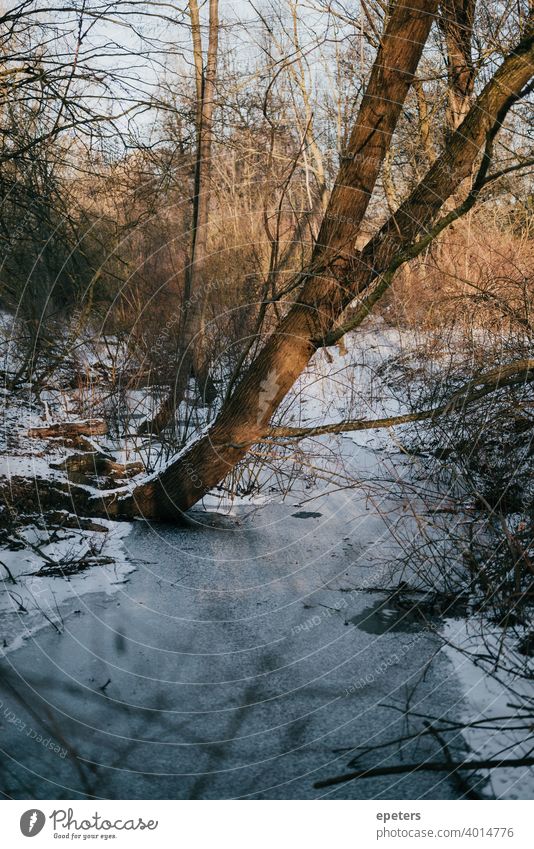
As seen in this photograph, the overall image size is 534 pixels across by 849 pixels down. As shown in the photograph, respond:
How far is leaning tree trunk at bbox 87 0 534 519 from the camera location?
4117mm

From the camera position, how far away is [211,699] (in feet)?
10.6

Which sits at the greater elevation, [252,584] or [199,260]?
[199,260]

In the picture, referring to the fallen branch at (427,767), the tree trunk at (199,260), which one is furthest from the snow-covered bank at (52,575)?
the fallen branch at (427,767)

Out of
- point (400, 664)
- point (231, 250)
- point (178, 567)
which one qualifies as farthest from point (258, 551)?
point (231, 250)

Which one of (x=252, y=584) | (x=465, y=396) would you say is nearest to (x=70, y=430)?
(x=252, y=584)
